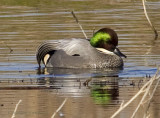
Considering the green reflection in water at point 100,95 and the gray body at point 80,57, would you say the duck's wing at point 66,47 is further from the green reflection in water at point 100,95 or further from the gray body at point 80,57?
the green reflection in water at point 100,95

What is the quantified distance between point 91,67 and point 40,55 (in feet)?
3.22

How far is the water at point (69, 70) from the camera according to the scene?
10328mm

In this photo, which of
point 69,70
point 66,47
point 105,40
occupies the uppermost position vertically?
point 105,40

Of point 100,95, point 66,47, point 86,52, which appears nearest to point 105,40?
point 86,52

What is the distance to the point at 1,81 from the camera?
12.7m

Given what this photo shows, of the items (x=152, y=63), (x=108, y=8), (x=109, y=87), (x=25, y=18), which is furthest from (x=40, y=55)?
(x=108, y=8)

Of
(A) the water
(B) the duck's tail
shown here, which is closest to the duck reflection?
(A) the water

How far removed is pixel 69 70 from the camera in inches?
556

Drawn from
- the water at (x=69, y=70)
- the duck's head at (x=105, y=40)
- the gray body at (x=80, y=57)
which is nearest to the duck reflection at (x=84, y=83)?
the water at (x=69, y=70)

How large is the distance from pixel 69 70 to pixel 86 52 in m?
0.49

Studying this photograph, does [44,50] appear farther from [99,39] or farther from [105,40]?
[105,40]

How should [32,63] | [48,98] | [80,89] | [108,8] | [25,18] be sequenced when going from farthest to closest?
[108,8], [25,18], [32,63], [80,89], [48,98]

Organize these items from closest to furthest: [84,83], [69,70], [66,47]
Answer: [84,83], [69,70], [66,47]

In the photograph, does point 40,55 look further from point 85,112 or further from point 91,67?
point 85,112
